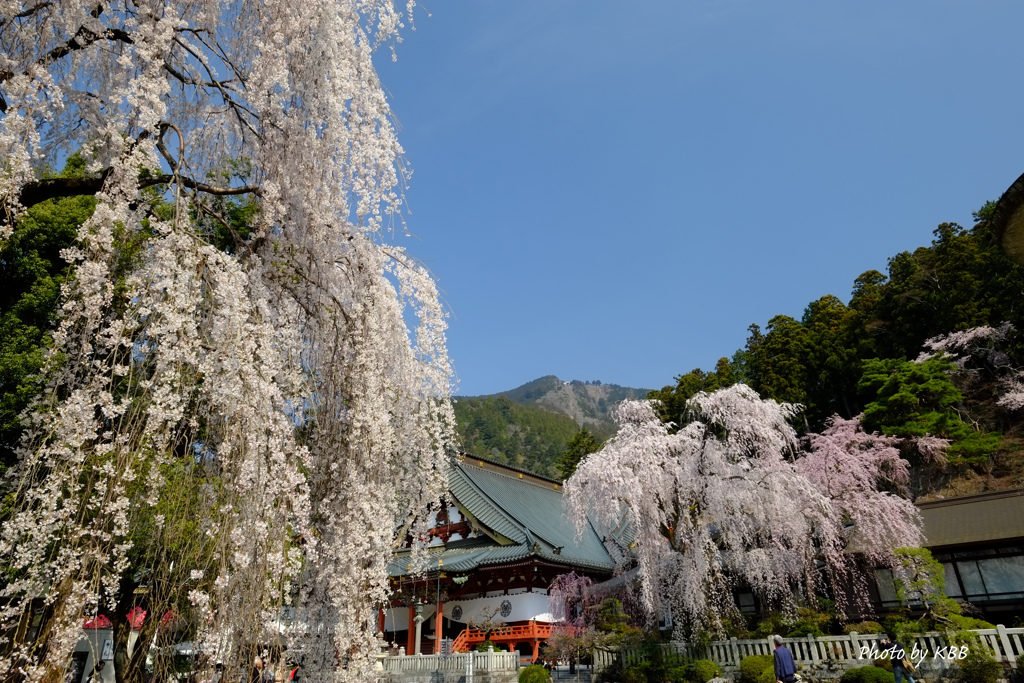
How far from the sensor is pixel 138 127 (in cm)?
449

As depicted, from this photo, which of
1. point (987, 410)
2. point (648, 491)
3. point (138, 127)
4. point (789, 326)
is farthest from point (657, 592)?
point (789, 326)

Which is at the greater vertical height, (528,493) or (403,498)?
(528,493)

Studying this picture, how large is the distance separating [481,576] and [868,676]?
1049 centimetres

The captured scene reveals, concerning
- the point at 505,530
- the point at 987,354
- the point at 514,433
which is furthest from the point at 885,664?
the point at 514,433

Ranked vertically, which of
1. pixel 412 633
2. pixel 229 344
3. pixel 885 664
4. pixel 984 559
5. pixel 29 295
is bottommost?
pixel 885 664

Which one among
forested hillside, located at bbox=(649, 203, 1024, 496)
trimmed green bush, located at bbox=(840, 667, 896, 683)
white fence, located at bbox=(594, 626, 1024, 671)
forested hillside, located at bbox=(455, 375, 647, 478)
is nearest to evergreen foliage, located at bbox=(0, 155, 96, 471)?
white fence, located at bbox=(594, 626, 1024, 671)

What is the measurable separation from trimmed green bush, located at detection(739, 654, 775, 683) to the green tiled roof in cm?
527

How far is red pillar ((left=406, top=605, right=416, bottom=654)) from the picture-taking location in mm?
17656

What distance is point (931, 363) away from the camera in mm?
25328

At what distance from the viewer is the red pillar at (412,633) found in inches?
695

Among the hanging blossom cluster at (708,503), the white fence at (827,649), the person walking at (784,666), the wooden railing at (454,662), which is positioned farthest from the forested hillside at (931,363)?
the person walking at (784,666)

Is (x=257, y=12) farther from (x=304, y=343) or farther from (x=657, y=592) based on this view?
(x=657, y=592)

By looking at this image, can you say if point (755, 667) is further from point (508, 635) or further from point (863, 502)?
point (508, 635)

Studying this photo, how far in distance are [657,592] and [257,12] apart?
12293 millimetres
